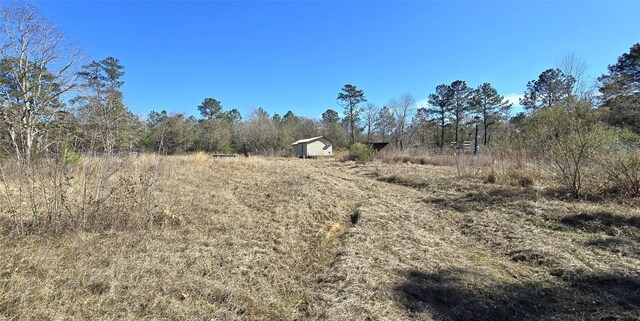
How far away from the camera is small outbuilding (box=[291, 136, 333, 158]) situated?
39.8 metres

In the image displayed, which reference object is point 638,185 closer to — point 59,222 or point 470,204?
point 470,204

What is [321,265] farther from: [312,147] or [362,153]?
[312,147]

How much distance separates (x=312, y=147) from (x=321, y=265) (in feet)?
119

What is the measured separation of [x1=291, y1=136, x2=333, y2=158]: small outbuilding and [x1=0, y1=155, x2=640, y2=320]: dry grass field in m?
32.8

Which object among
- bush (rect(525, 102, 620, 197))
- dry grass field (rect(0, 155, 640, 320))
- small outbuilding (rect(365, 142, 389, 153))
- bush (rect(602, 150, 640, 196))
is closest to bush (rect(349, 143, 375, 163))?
small outbuilding (rect(365, 142, 389, 153))

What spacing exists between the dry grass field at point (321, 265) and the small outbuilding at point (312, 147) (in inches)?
1292

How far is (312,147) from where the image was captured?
4041 centimetres

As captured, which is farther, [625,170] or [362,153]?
[362,153]

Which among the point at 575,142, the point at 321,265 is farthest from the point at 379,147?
the point at 321,265

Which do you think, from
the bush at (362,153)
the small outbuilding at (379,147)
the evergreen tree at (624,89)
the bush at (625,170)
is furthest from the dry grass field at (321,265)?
the small outbuilding at (379,147)

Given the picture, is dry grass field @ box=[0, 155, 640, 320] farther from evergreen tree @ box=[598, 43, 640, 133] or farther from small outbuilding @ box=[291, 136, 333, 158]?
small outbuilding @ box=[291, 136, 333, 158]

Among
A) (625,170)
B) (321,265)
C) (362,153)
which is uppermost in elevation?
(362,153)

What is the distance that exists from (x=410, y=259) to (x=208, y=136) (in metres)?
42.9

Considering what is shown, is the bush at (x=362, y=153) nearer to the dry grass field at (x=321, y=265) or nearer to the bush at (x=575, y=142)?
the bush at (x=575, y=142)
